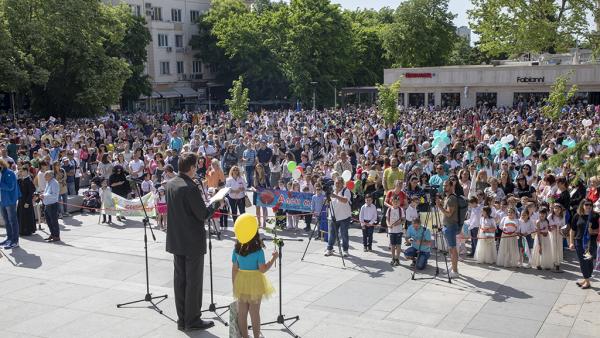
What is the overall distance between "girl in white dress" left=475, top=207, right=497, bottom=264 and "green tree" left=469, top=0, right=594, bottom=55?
1549 centimetres

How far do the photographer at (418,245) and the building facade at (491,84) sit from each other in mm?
35332

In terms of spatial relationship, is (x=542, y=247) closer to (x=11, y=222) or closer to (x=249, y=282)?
(x=249, y=282)

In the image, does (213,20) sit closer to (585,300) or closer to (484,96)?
(484,96)

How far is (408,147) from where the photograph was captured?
818 inches

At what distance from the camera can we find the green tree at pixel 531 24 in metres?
25.3

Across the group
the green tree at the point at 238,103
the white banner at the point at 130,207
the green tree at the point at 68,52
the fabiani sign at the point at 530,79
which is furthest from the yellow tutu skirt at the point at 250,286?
the fabiani sign at the point at 530,79

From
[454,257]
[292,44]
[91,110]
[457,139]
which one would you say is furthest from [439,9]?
[454,257]

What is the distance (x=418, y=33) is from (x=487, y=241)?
60.6 m

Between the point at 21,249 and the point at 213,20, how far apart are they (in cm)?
5557

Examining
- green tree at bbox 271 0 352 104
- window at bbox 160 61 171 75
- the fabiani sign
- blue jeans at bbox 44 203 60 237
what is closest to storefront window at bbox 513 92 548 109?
the fabiani sign

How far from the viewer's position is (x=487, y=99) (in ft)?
169

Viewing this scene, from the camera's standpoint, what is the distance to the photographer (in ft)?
37.4

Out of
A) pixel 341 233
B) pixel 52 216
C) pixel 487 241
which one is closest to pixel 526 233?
pixel 487 241

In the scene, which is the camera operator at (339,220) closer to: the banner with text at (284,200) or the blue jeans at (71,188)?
the banner with text at (284,200)
